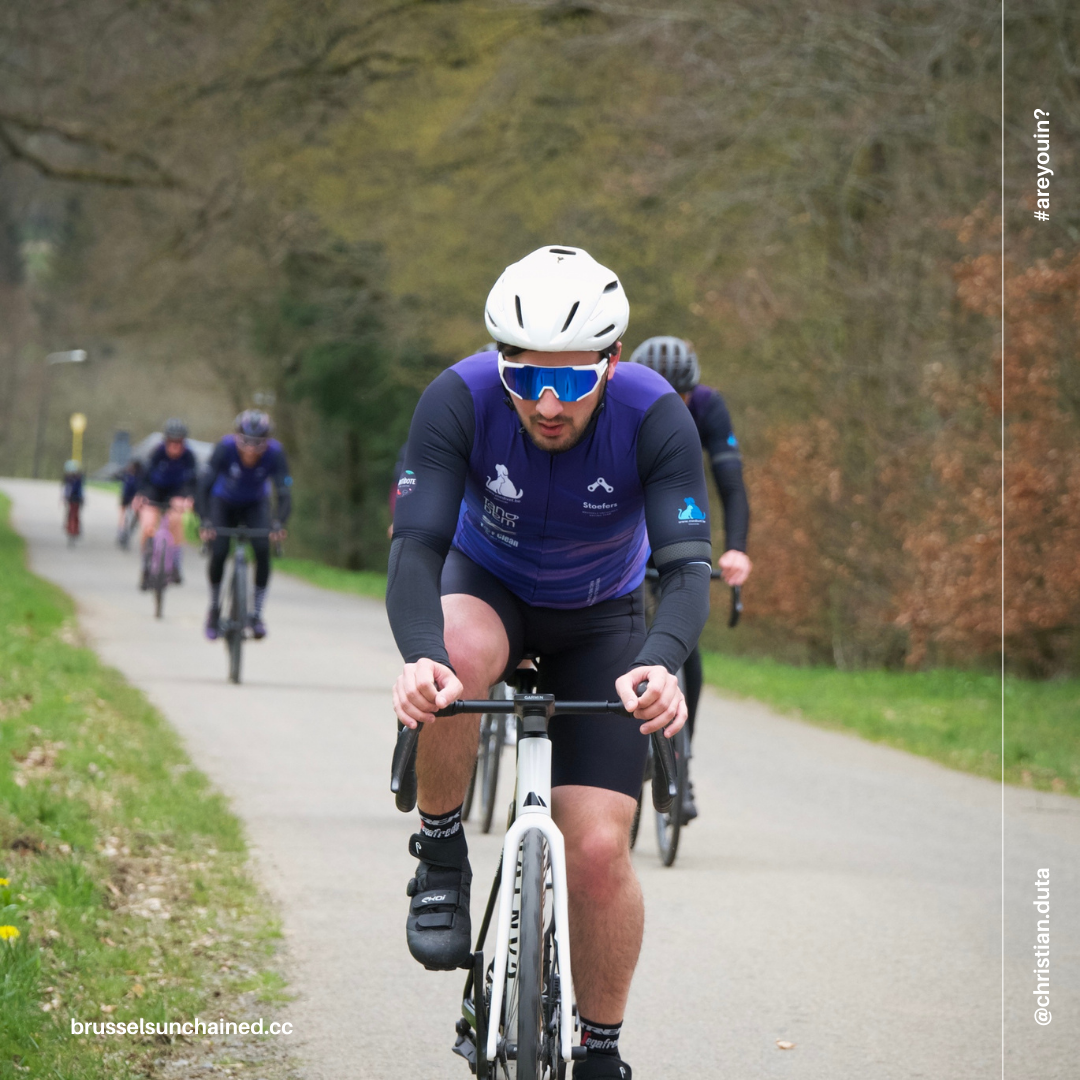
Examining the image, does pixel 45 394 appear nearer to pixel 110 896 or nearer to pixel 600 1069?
pixel 110 896

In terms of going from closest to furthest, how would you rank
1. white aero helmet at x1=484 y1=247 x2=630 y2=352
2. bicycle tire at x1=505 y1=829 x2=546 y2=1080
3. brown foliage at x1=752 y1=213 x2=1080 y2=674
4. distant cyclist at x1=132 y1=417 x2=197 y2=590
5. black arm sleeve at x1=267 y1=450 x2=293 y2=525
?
bicycle tire at x1=505 y1=829 x2=546 y2=1080, white aero helmet at x1=484 y1=247 x2=630 y2=352, black arm sleeve at x1=267 y1=450 x2=293 y2=525, brown foliage at x1=752 y1=213 x2=1080 y2=674, distant cyclist at x1=132 y1=417 x2=197 y2=590

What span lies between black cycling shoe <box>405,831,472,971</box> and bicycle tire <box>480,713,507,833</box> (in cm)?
407

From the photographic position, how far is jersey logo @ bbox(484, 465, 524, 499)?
4020 millimetres

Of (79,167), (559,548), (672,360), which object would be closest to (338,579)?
A: (79,167)

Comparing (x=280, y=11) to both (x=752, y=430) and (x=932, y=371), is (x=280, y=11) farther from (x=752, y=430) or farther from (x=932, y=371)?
(x=932, y=371)

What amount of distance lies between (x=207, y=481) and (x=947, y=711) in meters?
6.25

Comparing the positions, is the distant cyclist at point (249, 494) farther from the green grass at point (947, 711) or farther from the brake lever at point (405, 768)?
the brake lever at point (405, 768)

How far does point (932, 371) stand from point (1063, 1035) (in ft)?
38.0

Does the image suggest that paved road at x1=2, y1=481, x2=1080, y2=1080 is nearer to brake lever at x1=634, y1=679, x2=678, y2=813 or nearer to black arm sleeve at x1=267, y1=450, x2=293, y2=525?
brake lever at x1=634, y1=679, x2=678, y2=813

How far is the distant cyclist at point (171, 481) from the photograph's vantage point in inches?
764

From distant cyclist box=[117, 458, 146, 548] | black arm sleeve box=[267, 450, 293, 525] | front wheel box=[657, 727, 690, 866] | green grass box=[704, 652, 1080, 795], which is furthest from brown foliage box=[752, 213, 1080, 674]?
distant cyclist box=[117, 458, 146, 548]

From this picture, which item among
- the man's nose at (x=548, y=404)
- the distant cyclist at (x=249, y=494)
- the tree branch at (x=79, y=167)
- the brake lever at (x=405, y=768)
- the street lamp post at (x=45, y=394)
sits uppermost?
the street lamp post at (x=45, y=394)

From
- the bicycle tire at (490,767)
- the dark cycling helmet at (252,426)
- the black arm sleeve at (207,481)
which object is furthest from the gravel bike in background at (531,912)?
the black arm sleeve at (207,481)

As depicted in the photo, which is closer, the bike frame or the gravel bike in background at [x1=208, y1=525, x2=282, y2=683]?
the bike frame
